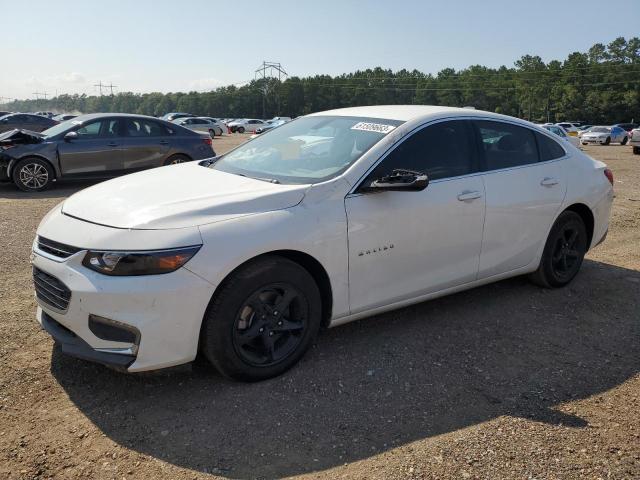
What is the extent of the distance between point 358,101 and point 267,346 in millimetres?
125023

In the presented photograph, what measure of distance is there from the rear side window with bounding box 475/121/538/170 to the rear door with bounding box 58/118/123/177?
26.6 feet

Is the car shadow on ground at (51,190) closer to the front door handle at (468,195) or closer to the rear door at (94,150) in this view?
the rear door at (94,150)

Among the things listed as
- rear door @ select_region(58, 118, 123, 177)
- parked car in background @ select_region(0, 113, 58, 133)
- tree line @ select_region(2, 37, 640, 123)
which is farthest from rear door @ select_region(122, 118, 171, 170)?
tree line @ select_region(2, 37, 640, 123)

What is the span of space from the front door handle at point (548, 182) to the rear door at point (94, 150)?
27.4ft

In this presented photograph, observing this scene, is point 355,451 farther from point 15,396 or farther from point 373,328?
point 15,396

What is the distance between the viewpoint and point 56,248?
315 cm

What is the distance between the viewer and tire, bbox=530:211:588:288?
4906 millimetres

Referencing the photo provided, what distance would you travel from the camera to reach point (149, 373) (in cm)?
317

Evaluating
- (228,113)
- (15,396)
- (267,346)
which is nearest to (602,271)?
(267,346)

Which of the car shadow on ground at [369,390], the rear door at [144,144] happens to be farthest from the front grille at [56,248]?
the rear door at [144,144]

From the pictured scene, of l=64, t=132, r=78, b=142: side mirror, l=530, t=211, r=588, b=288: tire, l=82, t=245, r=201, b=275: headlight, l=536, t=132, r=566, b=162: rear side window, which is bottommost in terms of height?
l=530, t=211, r=588, b=288: tire

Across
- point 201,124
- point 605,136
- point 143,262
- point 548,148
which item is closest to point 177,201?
point 143,262

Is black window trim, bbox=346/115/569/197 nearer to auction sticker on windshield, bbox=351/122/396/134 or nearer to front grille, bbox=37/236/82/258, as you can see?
auction sticker on windshield, bbox=351/122/396/134

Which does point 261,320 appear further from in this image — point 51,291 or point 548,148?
point 548,148
